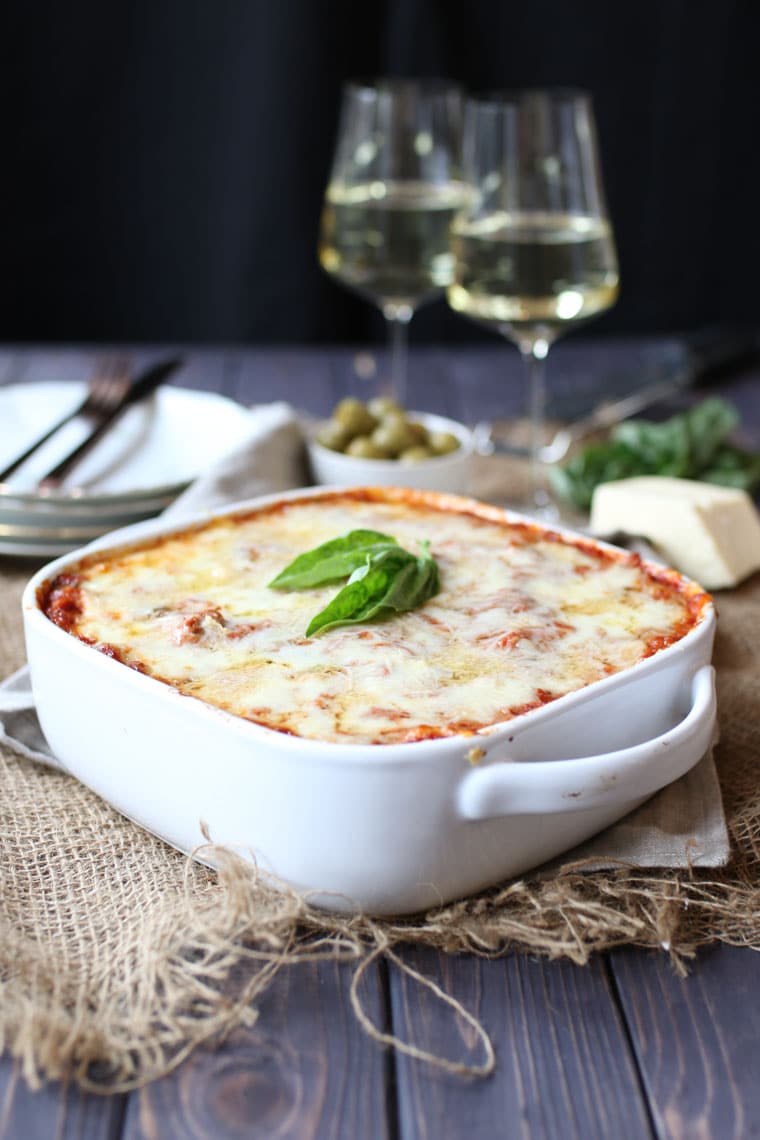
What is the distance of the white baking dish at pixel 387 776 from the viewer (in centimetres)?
105

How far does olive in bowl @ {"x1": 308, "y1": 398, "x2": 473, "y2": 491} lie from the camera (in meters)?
2.03

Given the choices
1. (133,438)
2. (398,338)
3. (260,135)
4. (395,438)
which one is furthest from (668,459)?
(260,135)

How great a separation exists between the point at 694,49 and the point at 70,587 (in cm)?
342

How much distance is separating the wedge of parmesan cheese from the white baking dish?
0.63m

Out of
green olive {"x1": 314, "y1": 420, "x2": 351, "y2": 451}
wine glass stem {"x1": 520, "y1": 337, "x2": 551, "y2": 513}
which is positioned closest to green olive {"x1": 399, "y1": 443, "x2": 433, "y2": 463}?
green olive {"x1": 314, "y1": 420, "x2": 351, "y2": 451}

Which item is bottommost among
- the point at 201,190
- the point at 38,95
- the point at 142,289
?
the point at 142,289

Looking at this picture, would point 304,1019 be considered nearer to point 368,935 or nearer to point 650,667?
point 368,935

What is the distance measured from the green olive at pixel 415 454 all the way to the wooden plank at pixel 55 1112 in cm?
122

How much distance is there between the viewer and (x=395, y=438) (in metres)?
2.07

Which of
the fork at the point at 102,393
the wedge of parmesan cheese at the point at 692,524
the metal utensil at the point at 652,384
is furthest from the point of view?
the metal utensil at the point at 652,384

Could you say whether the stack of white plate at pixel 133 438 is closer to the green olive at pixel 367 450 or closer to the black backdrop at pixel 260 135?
the green olive at pixel 367 450

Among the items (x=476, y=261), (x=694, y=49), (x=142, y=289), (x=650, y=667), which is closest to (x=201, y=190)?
(x=142, y=289)

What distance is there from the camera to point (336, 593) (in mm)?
1365

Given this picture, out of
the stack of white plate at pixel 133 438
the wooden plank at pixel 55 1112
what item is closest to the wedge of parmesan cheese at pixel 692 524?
the stack of white plate at pixel 133 438
